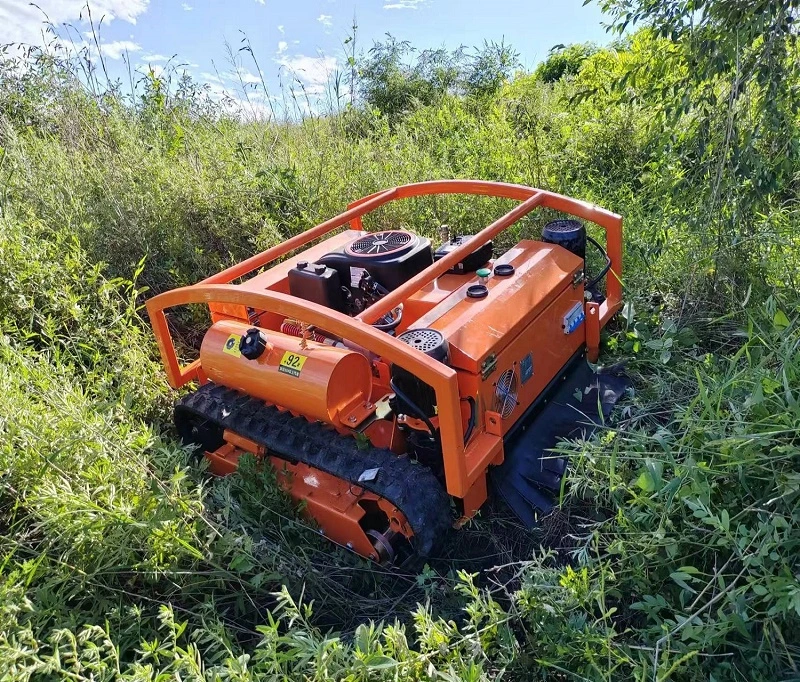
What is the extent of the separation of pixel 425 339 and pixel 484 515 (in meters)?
0.91

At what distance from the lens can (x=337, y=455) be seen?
7.98 ft

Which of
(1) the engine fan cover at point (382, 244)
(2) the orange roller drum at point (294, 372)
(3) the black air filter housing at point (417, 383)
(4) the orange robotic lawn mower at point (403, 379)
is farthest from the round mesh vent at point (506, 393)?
(1) the engine fan cover at point (382, 244)

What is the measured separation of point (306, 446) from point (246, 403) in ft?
1.50

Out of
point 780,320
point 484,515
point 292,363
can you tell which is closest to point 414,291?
point 292,363

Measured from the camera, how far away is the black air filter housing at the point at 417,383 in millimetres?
2322

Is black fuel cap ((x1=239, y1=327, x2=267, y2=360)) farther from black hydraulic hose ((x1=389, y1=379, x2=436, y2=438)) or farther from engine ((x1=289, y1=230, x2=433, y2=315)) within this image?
black hydraulic hose ((x1=389, y1=379, x2=436, y2=438))

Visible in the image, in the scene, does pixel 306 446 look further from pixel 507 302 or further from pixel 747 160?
pixel 747 160

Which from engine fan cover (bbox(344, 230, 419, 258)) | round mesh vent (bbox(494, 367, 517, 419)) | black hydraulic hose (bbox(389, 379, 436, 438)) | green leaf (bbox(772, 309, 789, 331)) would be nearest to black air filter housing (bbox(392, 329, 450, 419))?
black hydraulic hose (bbox(389, 379, 436, 438))

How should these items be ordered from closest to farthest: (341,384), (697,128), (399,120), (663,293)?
(341,384), (697,128), (663,293), (399,120)

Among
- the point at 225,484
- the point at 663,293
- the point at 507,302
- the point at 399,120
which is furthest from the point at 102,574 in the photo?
the point at 399,120

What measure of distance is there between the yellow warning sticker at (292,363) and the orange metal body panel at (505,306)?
521 millimetres

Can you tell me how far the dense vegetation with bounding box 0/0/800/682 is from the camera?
1.69m

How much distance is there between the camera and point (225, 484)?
2.53 metres

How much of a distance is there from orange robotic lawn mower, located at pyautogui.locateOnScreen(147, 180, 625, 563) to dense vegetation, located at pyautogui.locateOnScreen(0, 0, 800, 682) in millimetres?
185
